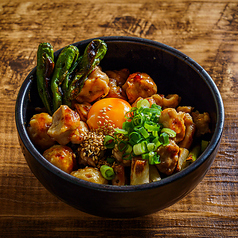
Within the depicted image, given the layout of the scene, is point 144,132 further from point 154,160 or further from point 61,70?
A: point 61,70

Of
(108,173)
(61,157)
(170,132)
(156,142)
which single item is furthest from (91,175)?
(170,132)

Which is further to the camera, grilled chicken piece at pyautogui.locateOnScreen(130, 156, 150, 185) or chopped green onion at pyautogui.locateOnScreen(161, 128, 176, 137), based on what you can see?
chopped green onion at pyautogui.locateOnScreen(161, 128, 176, 137)

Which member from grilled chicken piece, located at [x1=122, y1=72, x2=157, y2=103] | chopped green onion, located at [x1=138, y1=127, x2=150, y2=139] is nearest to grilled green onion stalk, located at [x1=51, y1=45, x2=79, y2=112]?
grilled chicken piece, located at [x1=122, y1=72, x2=157, y2=103]

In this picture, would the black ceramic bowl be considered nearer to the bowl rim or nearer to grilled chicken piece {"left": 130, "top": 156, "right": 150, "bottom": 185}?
the bowl rim

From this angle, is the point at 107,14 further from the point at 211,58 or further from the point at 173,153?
the point at 173,153

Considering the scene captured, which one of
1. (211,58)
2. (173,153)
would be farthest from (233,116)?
(173,153)
